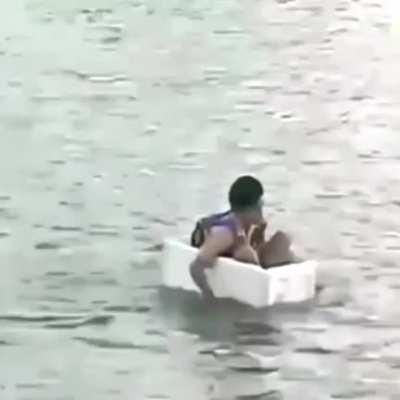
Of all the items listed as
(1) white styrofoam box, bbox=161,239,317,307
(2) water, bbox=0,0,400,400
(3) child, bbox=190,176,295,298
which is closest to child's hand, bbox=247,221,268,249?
(3) child, bbox=190,176,295,298

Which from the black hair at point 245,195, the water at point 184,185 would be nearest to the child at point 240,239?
the black hair at point 245,195

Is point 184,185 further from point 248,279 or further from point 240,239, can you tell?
point 248,279

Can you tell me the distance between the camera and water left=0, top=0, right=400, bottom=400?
144 inches

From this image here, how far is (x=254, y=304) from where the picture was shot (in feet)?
13.4

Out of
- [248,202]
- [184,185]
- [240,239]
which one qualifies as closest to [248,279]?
[240,239]

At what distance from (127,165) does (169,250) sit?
4.91 ft

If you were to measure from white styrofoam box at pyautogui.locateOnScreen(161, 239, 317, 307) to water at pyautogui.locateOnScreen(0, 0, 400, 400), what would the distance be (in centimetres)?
4

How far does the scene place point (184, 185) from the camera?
5391 millimetres

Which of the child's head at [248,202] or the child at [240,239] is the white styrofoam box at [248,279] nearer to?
the child at [240,239]

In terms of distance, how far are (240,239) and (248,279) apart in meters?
0.16

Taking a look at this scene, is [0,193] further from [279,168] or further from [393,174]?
[393,174]

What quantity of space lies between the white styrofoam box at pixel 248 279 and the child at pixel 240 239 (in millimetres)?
32

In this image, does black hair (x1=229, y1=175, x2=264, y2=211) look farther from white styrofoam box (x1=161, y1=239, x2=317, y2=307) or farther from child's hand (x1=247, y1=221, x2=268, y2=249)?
white styrofoam box (x1=161, y1=239, x2=317, y2=307)

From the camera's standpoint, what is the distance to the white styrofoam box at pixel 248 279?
4.05 meters
